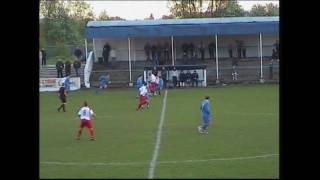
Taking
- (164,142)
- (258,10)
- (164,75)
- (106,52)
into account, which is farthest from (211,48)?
(258,10)

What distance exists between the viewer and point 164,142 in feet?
58.6

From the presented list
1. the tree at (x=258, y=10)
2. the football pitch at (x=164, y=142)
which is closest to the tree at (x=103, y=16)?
the tree at (x=258, y=10)

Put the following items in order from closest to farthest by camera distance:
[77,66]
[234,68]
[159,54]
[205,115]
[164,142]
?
[164,142] → [205,115] → [77,66] → [234,68] → [159,54]

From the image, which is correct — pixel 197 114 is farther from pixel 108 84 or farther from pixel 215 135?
pixel 108 84

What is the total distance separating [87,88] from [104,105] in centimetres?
1363

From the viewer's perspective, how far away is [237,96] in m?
36.2

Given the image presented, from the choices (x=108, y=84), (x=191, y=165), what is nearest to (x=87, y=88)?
(x=108, y=84)

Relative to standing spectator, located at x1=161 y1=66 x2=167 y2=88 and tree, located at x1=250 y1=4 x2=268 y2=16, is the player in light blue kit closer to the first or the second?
standing spectator, located at x1=161 y1=66 x2=167 y2=88

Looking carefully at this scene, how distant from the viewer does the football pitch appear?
12773 millimetres

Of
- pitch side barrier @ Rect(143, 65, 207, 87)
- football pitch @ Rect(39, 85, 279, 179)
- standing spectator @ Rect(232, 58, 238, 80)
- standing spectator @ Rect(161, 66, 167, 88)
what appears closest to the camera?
football pitch @ Rect(39, 85, 279, 179)

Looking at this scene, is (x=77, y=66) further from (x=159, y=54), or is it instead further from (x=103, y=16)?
(x=103, y=16)

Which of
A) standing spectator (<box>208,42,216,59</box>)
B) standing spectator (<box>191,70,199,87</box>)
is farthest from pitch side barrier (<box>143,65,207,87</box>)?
standing spectator (<box>208,42,216,59</box>)
